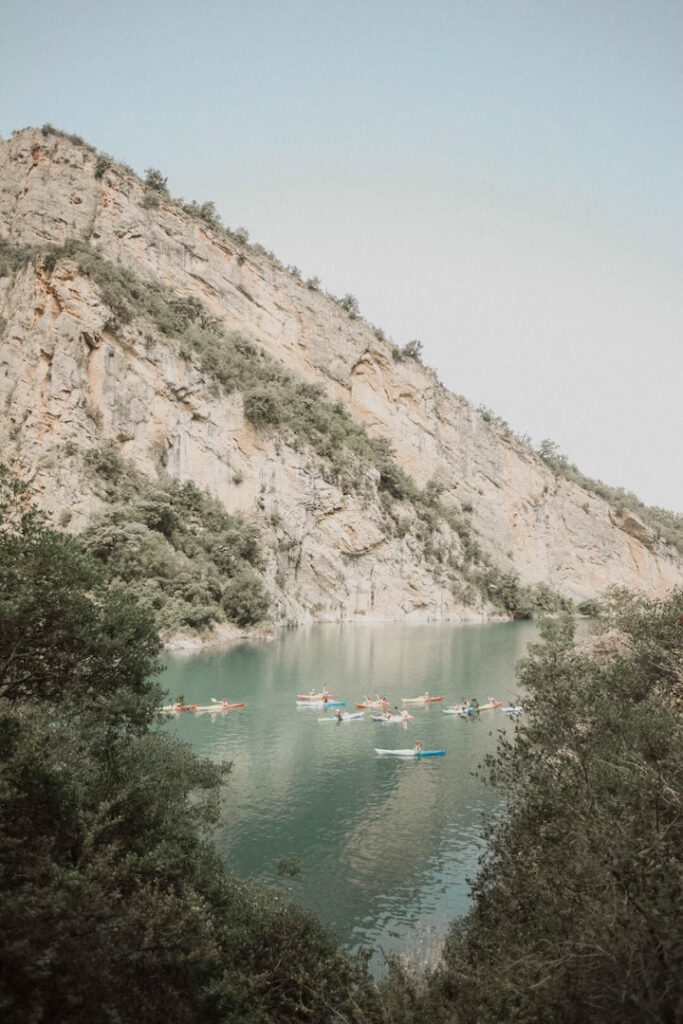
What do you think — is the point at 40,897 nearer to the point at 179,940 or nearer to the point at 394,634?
the point at 179,940

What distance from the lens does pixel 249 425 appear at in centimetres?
7244

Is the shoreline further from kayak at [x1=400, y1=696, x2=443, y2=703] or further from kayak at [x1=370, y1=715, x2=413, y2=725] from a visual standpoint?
kayak at [x1=400, y1=696, x2=443, y2=703]

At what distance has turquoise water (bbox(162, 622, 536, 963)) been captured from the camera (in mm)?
16188

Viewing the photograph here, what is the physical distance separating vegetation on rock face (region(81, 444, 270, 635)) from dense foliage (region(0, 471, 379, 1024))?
33.2m

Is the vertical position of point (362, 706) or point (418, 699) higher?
point (418, 699)

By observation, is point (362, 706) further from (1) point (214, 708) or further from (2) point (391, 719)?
(1) point (214, 708)

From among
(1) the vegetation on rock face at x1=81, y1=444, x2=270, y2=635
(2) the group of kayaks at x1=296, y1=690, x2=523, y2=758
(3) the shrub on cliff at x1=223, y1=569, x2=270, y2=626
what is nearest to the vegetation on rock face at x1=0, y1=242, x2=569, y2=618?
(1) the vegetation on rock face at x1=81, y1=444, x2=270, y2=635

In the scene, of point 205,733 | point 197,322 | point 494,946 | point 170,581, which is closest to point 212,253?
point 197,322

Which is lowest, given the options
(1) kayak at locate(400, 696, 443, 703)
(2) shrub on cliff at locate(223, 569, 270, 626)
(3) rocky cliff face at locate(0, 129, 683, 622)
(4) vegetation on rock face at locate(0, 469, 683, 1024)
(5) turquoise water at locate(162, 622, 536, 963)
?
(5) turquoise water at locate(162, 622, 536, 963)

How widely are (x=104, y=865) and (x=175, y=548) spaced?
47.6 meters

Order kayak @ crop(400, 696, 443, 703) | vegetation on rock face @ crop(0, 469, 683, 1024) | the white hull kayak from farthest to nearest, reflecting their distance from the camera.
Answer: kayak @ crop(400, 696, 443, 703)
the white hull kayak
vegetation on rock face @ crop(0, 469, 683, 1024)

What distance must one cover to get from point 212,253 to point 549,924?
8616 cm

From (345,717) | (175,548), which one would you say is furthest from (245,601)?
(345,717)

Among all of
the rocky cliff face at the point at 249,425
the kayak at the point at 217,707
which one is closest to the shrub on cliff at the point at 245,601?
the rocky cliff face at the point at 249,425
